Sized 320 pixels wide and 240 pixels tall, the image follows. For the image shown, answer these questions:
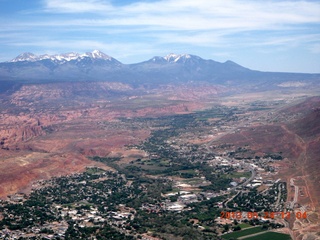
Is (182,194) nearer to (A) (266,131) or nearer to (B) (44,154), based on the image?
(B) (44,154)

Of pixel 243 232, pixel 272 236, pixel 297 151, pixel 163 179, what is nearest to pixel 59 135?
pixel 163 179

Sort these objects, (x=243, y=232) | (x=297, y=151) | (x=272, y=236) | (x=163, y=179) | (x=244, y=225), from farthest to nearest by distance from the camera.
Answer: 1. (x=297, y=151)
2. (x=163, y=179)
3. (x=244, y=225)
4. (x=243, y=232)
5. (x=272, y=236)

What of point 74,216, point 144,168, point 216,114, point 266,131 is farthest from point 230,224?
point 216,114

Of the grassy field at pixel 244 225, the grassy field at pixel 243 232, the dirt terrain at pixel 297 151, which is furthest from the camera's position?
the dirt terrain at pixel 297 151

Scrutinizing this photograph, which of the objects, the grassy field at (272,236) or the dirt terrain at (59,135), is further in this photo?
the dirt terrain at (59,135)
